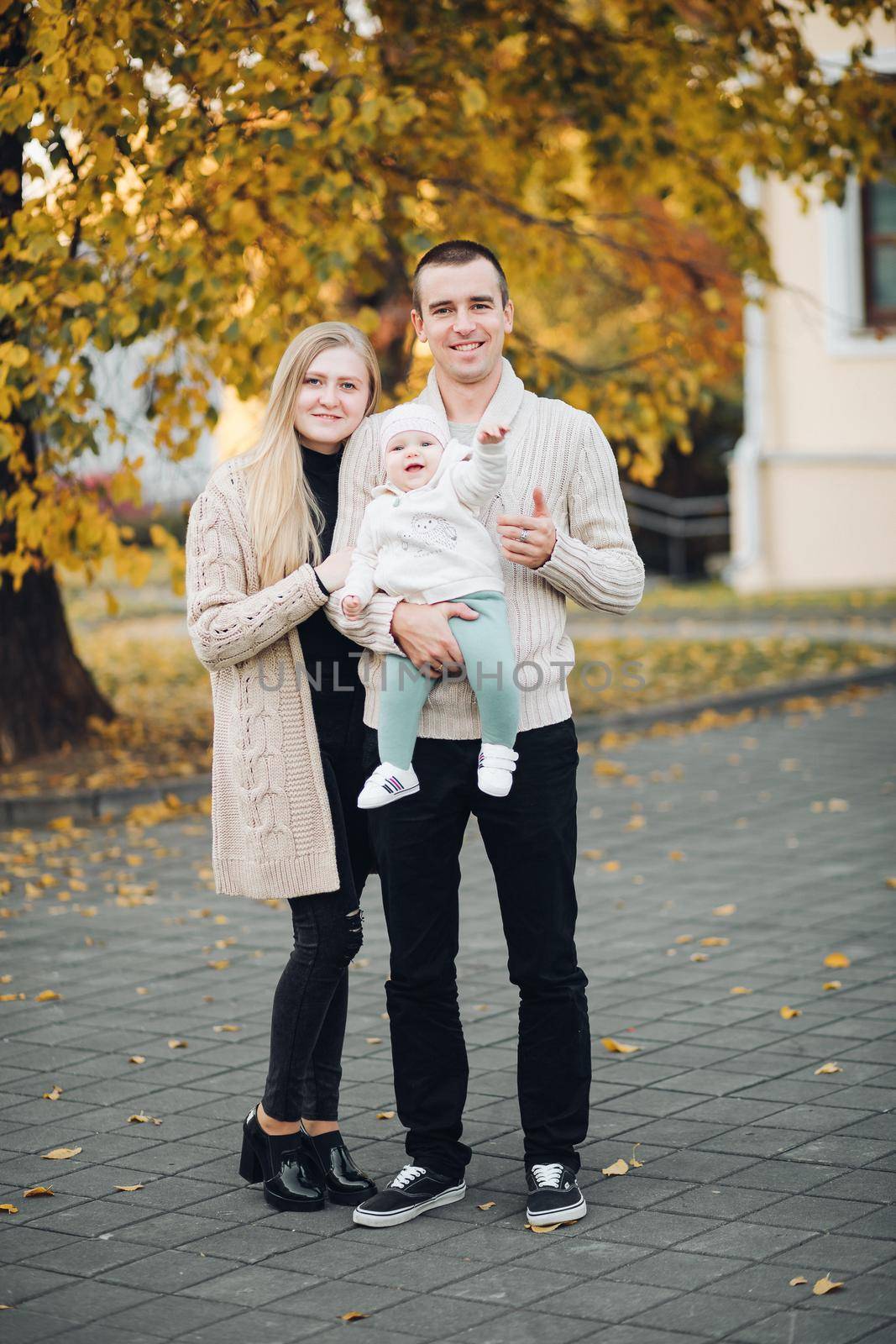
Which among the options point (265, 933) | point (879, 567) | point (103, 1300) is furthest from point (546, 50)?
point (879, 567)

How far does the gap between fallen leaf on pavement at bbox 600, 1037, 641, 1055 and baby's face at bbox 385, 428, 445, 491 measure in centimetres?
223

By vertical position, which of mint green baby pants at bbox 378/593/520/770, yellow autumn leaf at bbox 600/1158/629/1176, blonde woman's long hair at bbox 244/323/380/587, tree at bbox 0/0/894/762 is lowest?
yellow autumn leaf at bbox 600/1158/629/1176

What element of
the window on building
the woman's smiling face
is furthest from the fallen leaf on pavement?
the window on building

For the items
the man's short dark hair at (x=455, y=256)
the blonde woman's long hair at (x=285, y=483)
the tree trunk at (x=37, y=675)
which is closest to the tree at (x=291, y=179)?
the tree trunk at (x=37, y=675)

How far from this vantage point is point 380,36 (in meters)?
10.3

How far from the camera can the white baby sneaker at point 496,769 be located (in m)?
4.00

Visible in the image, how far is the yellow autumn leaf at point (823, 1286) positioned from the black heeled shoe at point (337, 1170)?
1157mm

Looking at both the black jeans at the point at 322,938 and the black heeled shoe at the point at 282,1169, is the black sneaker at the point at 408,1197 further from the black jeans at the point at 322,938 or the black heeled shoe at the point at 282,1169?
the black jeans at the point at 322,938

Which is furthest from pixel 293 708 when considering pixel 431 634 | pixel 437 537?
pixel 437 537

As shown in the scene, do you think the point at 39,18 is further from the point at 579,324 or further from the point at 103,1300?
the point at 579,324

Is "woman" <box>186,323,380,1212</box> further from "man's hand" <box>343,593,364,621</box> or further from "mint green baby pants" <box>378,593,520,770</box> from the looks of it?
"mint green baby pants" <box>378,593,520,770</box>

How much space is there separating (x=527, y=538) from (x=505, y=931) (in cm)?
93

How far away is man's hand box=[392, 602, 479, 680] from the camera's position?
13.1ft

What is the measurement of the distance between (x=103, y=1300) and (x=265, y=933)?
3454 millimetres
